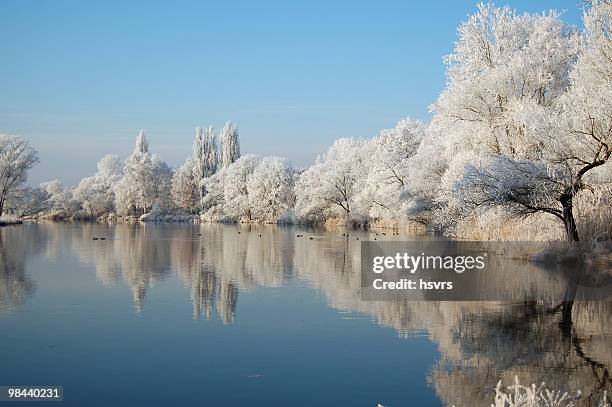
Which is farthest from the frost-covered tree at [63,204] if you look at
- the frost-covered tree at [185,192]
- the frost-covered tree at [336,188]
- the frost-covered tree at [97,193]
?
the frost-covered tree at [336,188]

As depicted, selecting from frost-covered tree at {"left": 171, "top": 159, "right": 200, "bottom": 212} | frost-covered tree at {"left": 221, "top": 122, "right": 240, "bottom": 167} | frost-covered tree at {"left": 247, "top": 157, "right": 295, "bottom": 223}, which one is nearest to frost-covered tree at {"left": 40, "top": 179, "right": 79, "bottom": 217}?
frost-covered tree at {"left": 171, "top": 159, "right": 200, "bottom": 212}

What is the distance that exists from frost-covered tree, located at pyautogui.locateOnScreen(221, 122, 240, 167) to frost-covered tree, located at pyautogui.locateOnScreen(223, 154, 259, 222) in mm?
9988

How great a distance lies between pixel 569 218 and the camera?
74.4 feet

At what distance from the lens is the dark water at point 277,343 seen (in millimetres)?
8898

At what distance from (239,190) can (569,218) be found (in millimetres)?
62653

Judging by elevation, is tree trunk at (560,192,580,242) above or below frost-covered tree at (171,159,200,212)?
below

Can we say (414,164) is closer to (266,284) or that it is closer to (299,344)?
(266,284)

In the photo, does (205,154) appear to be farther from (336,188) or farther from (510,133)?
(510,133)

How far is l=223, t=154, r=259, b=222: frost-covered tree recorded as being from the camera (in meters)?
80.2

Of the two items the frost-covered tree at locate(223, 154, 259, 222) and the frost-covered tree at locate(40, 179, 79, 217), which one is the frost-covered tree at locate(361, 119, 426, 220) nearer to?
the frost-covered tree at locate(223, 154, 259, 222)

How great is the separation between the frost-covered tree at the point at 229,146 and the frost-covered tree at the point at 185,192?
237 inches

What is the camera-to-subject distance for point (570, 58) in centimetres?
2958

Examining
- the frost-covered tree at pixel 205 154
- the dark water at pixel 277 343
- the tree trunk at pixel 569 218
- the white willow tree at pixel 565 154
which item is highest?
the frost-covered tree at pixel 205 154

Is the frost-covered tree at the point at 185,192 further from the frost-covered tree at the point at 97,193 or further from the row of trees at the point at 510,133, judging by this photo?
the row of trees at the point at 510,133
